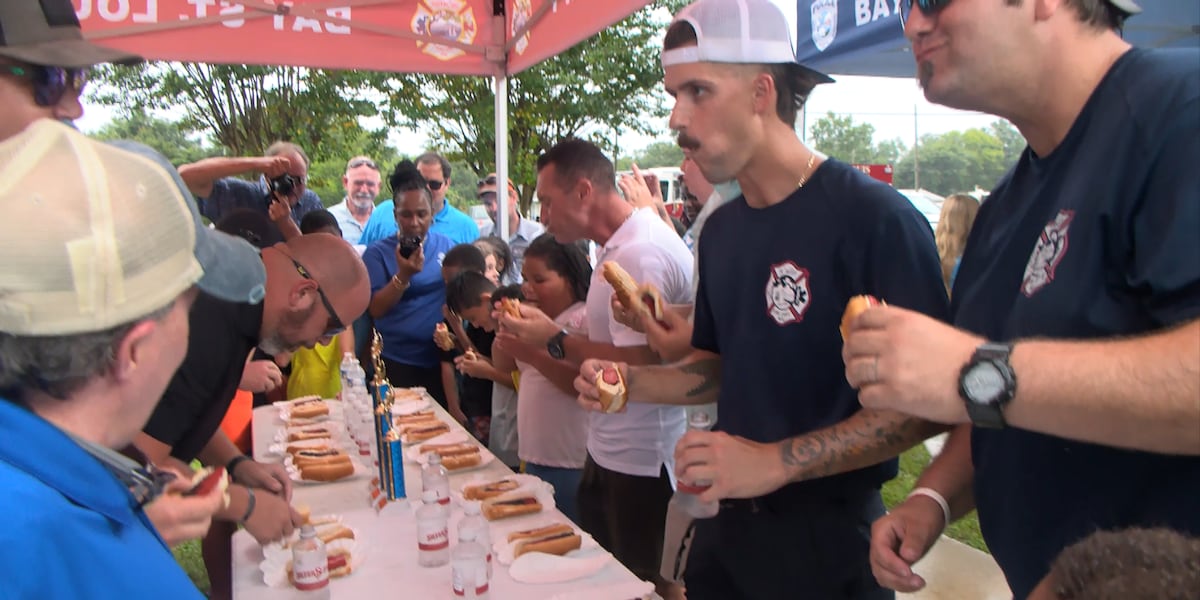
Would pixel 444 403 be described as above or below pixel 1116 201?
below

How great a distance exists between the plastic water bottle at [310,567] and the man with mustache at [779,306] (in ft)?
2.67

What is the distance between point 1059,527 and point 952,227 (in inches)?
150

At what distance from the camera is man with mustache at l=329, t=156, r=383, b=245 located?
7.49 metres

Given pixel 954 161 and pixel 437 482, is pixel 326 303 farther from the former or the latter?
pixel 954 161

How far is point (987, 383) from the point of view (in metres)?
0.97

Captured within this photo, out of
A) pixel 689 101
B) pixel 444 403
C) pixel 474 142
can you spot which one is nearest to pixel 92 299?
pixel 689 101

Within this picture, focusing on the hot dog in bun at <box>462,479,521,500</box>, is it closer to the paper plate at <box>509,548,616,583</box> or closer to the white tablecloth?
the white tablecloth

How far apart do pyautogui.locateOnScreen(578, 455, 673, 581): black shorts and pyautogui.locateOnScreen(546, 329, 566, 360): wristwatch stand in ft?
1.62

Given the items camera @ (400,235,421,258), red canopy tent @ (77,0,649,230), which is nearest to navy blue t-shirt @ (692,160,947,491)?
red canopy tent @ (77,0,649,230)

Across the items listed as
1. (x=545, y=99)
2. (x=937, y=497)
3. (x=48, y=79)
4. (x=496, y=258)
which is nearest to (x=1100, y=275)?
(x=937, y=497)

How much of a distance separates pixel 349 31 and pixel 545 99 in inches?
332

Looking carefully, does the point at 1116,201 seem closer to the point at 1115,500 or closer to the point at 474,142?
the point at 1115,500

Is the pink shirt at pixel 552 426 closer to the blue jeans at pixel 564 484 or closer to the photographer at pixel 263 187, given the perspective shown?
the blue jeans at pixel 564 484

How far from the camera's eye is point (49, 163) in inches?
35.3
